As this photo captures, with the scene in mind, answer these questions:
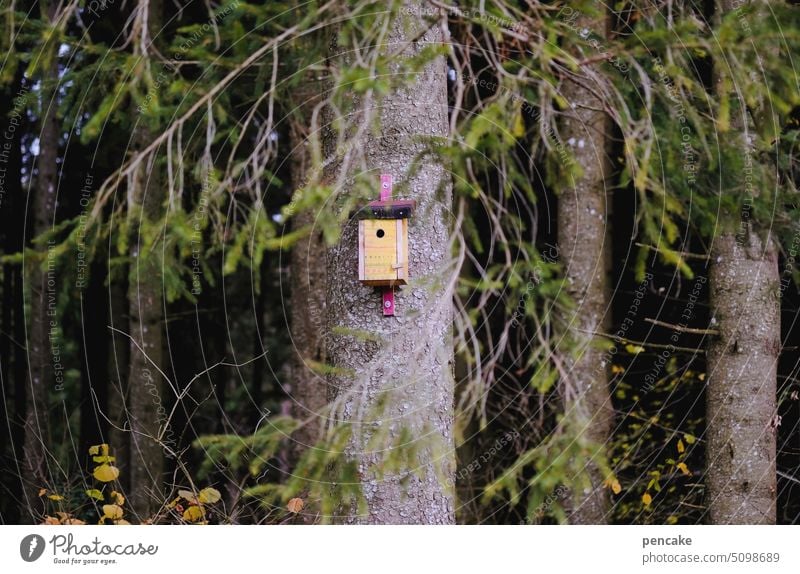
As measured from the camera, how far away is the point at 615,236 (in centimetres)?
727

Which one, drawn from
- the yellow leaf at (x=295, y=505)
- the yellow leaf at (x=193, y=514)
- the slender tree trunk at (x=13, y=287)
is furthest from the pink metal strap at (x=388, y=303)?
the slender tree trunk at (x=13, y=287)

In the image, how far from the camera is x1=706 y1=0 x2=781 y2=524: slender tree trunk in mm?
5273

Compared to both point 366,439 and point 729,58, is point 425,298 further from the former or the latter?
point 729,58

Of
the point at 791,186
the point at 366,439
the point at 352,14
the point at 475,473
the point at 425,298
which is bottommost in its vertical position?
the point at 475,473

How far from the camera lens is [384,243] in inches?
153

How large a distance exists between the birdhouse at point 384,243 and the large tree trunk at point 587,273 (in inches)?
99.0

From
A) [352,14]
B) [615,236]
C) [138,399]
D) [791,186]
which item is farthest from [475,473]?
[352,14]

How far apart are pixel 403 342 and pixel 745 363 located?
2.61 m

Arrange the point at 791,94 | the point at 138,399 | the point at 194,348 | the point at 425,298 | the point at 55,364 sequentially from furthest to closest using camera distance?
the point at 194,348 → the point at 55,364 → the point at 138,399 → the point at 791,94 → the point at 425,298

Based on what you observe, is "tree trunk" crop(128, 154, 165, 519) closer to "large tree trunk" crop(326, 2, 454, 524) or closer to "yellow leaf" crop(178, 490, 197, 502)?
"yellow leaf" crop(178, 490, 197, 502)

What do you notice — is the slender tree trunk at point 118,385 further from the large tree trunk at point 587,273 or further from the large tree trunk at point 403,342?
the large tree trunk at point 403,342

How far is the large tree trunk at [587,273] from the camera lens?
20.1 ft
